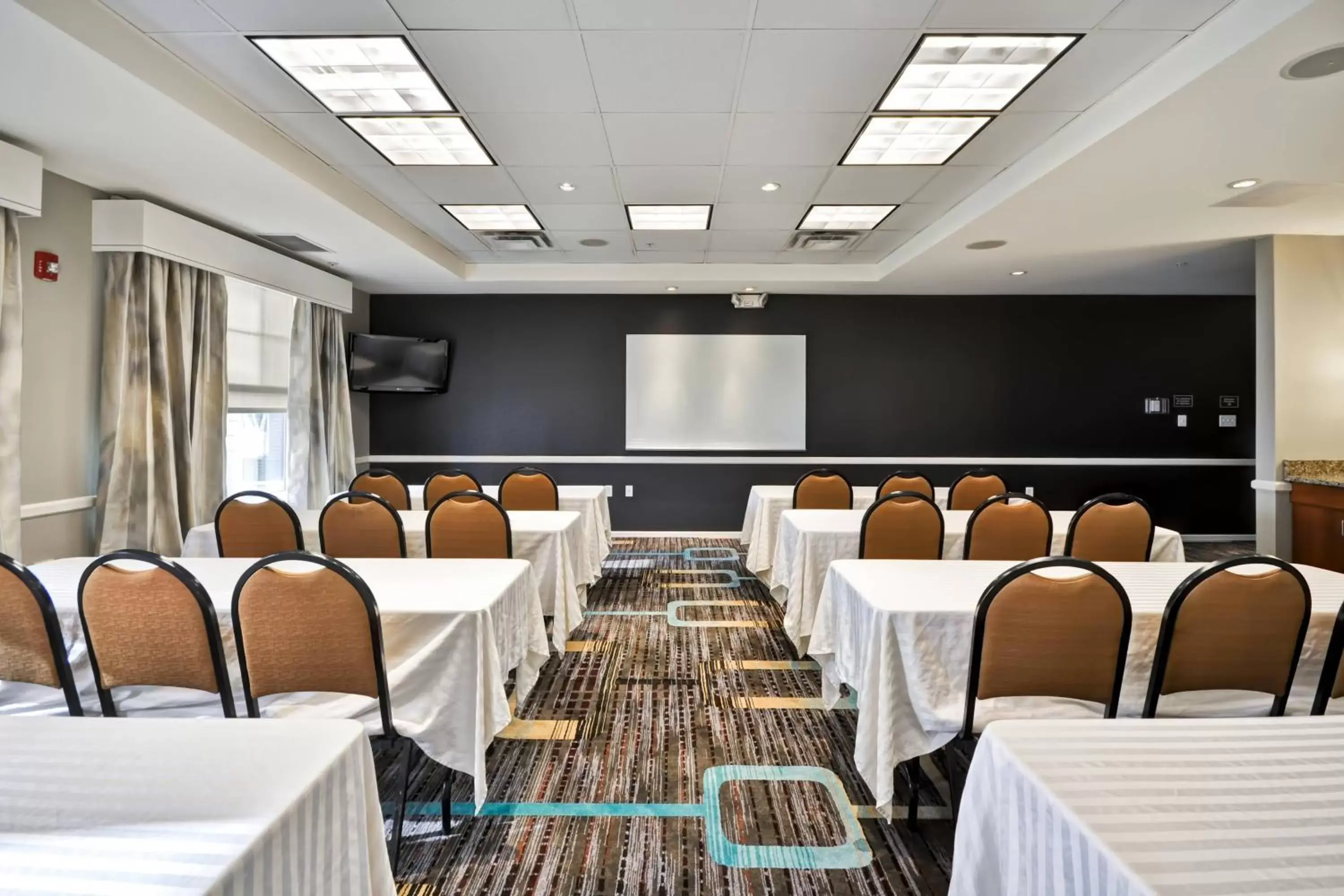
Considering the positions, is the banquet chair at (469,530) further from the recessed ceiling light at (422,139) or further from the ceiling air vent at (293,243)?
the ceiling air vent at (293,243)

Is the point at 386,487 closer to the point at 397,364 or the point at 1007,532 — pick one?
the point at 397,364

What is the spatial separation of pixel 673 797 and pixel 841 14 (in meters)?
2.91

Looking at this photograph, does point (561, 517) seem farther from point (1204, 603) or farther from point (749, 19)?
point (1204, 603)

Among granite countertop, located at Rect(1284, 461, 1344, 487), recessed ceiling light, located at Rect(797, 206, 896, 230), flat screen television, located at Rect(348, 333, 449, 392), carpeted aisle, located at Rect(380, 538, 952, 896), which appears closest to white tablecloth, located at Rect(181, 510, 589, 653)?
carpeted aisle, located at Rect(380, 538, 952, 896)

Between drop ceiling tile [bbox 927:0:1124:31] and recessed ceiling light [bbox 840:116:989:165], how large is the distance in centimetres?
79

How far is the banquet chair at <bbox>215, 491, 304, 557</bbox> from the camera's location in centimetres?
338

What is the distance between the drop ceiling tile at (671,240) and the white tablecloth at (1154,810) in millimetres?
4991

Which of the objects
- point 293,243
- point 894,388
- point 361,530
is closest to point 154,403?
point 293,243

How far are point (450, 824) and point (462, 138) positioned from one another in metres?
3.34

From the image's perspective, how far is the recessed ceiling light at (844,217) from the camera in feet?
16.5

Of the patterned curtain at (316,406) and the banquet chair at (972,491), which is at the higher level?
the patterned curtain at (316,406)

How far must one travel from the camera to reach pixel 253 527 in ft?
11.1

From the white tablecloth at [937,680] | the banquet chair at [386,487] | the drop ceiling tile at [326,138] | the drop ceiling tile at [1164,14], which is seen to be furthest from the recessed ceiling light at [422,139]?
the white tablecloth at [937,680]

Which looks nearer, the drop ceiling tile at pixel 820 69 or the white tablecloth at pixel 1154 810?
the white tablecloth at pixel 1154 810
